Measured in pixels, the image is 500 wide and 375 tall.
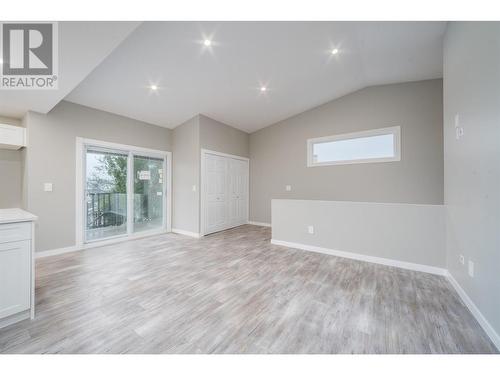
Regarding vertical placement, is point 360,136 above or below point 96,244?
above

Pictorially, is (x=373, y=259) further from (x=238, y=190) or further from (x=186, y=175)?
(x=186, y=175)

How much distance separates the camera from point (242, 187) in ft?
19.5

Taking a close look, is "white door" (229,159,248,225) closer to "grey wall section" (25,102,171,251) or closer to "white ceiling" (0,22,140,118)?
"grey wall section" (25,102,171,251)

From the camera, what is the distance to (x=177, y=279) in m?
2.42

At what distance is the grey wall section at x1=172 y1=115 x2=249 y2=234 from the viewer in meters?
4.50

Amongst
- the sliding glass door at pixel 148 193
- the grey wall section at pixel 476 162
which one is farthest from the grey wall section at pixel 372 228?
the sliding glass door at pixel 148 193

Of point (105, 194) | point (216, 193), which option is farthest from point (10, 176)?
point (216, 193)

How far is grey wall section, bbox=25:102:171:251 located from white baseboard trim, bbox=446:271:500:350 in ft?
17.2

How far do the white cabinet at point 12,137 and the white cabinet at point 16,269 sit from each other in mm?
2123

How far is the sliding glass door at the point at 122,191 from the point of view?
3.78m

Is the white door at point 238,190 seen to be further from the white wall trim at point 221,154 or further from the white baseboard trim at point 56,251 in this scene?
the white baseboard trim at point 56,251

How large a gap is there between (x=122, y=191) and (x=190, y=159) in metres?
1.56

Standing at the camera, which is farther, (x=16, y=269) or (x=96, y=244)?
(x=96, y=244)

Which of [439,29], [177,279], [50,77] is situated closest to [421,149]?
[439,29]
